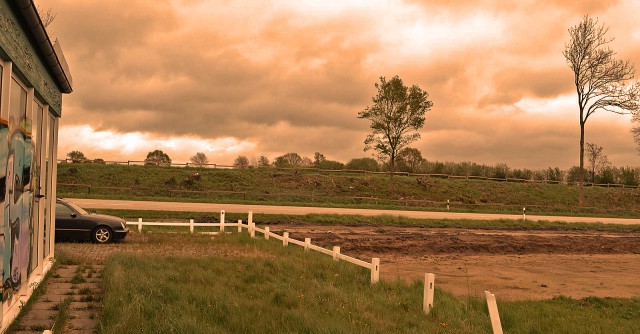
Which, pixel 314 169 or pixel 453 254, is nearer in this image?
pixel 453 254

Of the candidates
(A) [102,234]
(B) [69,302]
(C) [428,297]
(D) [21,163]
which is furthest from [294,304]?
(A) [102,234]

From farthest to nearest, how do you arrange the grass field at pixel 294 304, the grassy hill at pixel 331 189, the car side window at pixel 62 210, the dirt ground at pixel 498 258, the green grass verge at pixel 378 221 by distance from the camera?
1. the grassy hill at pixel 331 189
2. the green grass verge at pixel 378 221
3. the car side window at pixel 62 210
4. the dirt ground at pixel 498 258
5. the grass field at pixel 294 304

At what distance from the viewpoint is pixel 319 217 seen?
3142 centimetres

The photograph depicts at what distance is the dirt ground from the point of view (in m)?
15.2

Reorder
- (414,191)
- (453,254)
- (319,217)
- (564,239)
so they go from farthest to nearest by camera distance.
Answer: (414,191)
(319,217)
(564,239)
(453,254)

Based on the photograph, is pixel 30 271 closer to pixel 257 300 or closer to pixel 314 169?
pixel 257 300

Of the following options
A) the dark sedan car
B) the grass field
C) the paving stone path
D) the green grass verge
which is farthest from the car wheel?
the green grass verge

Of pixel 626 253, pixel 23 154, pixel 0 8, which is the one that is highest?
pixel 0 8

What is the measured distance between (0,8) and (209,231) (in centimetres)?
1699

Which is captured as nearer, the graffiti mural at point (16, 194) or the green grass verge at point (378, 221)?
the graffiti mural at point (16, 194)

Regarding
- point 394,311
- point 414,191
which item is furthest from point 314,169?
point 394,311

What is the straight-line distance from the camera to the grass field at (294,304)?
808 centimetres

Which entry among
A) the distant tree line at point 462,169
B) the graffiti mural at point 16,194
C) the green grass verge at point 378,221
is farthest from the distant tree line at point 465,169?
the graffiti mural at point 16,194

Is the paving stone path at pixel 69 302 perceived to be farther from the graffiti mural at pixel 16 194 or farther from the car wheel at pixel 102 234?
the car wheel at pixel 102 234
